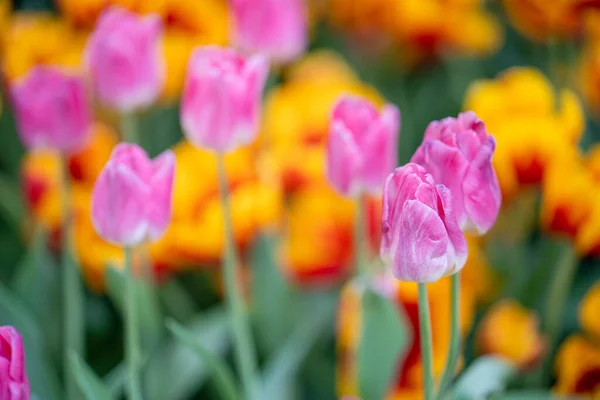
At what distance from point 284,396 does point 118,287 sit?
0.63ft

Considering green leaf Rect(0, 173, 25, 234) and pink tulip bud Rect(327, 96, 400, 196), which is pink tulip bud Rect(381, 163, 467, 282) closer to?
pink tulip bud Rect(327, 96, 400, 196)

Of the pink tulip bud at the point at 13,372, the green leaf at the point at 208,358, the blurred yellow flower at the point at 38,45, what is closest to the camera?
the pink tulip bud at the point at 13,372

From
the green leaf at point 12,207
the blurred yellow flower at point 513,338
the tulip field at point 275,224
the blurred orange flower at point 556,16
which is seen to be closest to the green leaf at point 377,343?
the tulip field at point 275,224

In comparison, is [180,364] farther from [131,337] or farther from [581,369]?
[581,369]

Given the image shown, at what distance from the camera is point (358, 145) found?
54 cm

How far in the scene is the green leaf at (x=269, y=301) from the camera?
778 mm

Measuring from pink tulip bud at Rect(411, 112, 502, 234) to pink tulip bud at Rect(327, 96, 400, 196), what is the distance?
0.41ft

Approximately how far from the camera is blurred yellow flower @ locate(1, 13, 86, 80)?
0.96 meters

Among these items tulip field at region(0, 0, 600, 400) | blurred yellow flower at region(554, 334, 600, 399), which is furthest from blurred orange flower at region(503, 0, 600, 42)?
blurred yellow flower at region(554, 334, 600, 399)

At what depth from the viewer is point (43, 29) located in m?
1.09

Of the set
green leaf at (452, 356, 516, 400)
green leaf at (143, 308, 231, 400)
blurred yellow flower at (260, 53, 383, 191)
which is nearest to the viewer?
green leaf at (452, 356, 516, 400)

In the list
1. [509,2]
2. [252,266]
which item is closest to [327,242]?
[252,266]

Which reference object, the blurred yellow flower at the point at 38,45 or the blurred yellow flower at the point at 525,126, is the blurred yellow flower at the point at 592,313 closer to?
the blurred yellow flower at the point at 525,126

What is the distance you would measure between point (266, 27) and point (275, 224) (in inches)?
7.9
